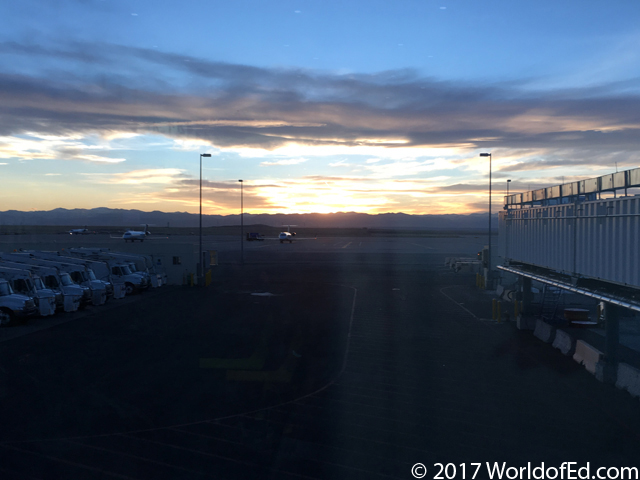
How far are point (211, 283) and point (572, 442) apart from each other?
107ft

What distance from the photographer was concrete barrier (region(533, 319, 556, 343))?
18.8 meters

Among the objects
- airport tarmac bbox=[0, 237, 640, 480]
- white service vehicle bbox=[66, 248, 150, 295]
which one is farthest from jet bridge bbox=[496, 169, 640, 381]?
white service vehicle bbox=[66, 248, 150, 295]

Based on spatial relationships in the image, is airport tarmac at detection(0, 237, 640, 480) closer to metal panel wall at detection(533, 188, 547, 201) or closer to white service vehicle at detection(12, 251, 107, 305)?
white service vehicle at detection(12, 251, 107, 305)

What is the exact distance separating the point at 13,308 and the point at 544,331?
22.0 meters

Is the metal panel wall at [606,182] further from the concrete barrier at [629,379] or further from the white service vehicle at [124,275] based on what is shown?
the white service vehicle at [124,275]

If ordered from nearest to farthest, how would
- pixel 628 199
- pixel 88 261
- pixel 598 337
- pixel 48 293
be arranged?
pixel 628 199, pixel 598 337, pixel 48 293, pixel 88 261

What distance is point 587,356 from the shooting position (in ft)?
50.5

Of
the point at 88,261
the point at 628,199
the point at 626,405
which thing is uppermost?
the point at 628,199

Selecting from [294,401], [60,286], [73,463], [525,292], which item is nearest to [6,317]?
[60,286]

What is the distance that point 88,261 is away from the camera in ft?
99.8

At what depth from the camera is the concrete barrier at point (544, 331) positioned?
61.8 feet

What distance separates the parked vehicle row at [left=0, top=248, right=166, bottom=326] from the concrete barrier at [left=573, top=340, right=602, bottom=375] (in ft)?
71.4

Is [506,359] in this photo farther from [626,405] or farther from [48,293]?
[48,293]

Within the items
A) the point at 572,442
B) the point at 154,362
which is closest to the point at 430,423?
the point at 572,442
